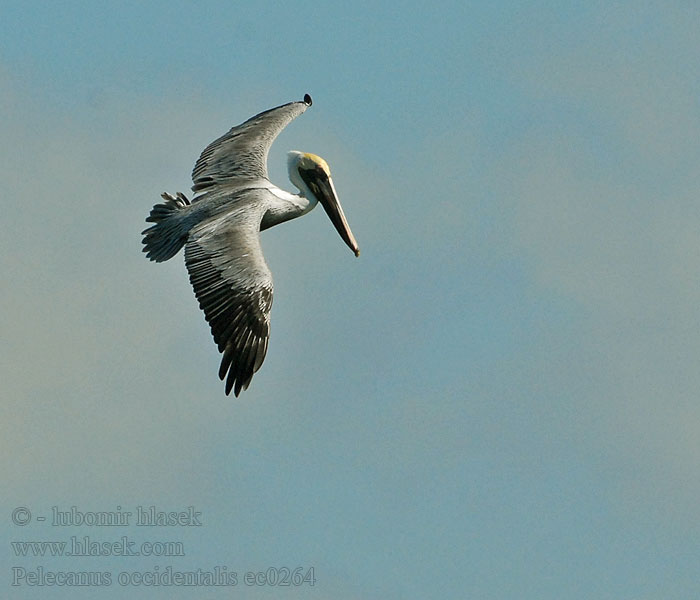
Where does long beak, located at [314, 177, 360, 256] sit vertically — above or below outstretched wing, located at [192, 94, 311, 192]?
below

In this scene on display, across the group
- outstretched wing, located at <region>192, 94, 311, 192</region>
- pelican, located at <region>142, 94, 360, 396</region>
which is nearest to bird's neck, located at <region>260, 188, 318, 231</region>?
pelican, located at <region>142, 94, 360, 396</region>

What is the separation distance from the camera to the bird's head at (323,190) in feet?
79.6

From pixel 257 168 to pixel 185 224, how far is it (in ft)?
7.65

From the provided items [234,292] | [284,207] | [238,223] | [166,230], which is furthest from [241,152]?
[234,292]

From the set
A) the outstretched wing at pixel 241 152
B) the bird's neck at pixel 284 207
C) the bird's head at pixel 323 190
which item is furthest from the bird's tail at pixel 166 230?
the bird's head at pixel 323 190

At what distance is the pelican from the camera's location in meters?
20.1

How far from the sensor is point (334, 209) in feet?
79.7

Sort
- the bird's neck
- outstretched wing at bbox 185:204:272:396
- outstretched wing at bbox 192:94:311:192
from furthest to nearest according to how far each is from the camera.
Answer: outstretched wing at bbox 192:94:311:192 < the bird's neck < outstretched wing at bbox 185:204:272:396

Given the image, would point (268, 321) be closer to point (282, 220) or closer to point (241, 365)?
point (241, 365)

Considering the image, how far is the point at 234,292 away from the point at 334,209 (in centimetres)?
436

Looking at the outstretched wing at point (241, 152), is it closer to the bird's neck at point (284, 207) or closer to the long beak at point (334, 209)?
the bird's neck at point (284, 207)

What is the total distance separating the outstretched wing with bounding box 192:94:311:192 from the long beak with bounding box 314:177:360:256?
0.98 m

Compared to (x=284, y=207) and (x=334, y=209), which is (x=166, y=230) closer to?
(x=284, y=207)

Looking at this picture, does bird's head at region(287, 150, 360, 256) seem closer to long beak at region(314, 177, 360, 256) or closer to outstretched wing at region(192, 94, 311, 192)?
long beak at region(314, 177, 360, 256)
